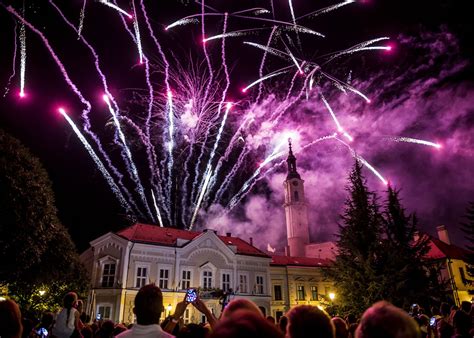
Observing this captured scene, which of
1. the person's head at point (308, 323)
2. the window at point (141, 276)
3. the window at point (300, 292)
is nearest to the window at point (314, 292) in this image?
the window at point (300, 292)

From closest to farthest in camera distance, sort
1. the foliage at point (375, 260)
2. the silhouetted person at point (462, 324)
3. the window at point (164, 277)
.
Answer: the silhouetted person at point (462, 324) → the foliage at point (375, 260) → the window at point (164, 277)

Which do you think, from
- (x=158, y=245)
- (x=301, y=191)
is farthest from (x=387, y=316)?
(x=301, y=191)

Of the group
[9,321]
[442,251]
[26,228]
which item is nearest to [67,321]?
[9,321]

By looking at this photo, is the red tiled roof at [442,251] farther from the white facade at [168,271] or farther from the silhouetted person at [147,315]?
the silhouetted person at [147,315]

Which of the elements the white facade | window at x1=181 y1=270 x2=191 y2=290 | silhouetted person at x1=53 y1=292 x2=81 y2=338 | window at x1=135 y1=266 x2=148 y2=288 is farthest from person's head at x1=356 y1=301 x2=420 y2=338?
window at x1=181 y1=270 x2=191 y2=290

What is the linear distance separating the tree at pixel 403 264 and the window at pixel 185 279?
65.9ft

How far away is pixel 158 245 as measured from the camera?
3562cm

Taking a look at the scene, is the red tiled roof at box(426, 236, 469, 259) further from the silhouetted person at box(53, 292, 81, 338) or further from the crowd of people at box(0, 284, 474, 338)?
the silhouetted person at box(53, 292, 81, 338)

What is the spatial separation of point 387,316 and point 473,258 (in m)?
42.8

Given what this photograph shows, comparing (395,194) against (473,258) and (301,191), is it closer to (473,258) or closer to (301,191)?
(473,258)

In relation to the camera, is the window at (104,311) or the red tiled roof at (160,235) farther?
the red tiled roof at (160,235)

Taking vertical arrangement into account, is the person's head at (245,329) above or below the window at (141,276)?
below

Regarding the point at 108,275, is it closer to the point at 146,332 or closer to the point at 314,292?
the point at 314,292

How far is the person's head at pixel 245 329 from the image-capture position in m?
1.78
